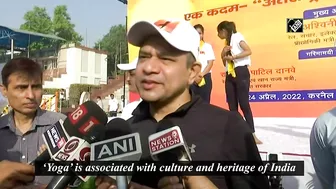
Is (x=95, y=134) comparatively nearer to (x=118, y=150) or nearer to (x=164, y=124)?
(x=118, y=150)

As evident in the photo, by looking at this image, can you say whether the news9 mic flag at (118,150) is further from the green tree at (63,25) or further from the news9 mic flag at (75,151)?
the green tree at (63,25)

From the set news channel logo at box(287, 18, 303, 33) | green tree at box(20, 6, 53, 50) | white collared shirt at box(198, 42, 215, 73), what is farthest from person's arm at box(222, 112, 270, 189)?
green tree at box(20, 6, 53, 50)

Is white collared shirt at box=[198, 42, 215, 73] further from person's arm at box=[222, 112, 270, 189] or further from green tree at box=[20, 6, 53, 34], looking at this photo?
green tree at box=[20, 6, 53, 34]

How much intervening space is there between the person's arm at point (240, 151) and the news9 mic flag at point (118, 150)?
0.48m

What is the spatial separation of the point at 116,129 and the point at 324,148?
3.07 ft

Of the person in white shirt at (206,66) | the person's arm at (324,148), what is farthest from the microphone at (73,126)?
the person in white shirt at (206,66)

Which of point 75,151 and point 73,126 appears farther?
point 73,126

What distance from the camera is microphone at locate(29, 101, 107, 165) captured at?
1387mm

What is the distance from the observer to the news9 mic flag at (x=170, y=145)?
111 cm

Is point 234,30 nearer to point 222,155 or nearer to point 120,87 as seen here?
point 222,155

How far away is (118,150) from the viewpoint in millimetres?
1138

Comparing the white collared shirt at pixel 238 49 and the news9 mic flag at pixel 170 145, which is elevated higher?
the white collared shirt at pixel 238 49

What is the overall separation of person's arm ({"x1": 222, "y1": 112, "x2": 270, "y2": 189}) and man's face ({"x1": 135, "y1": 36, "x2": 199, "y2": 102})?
274 millimetres

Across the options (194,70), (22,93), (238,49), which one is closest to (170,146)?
(194,70)
